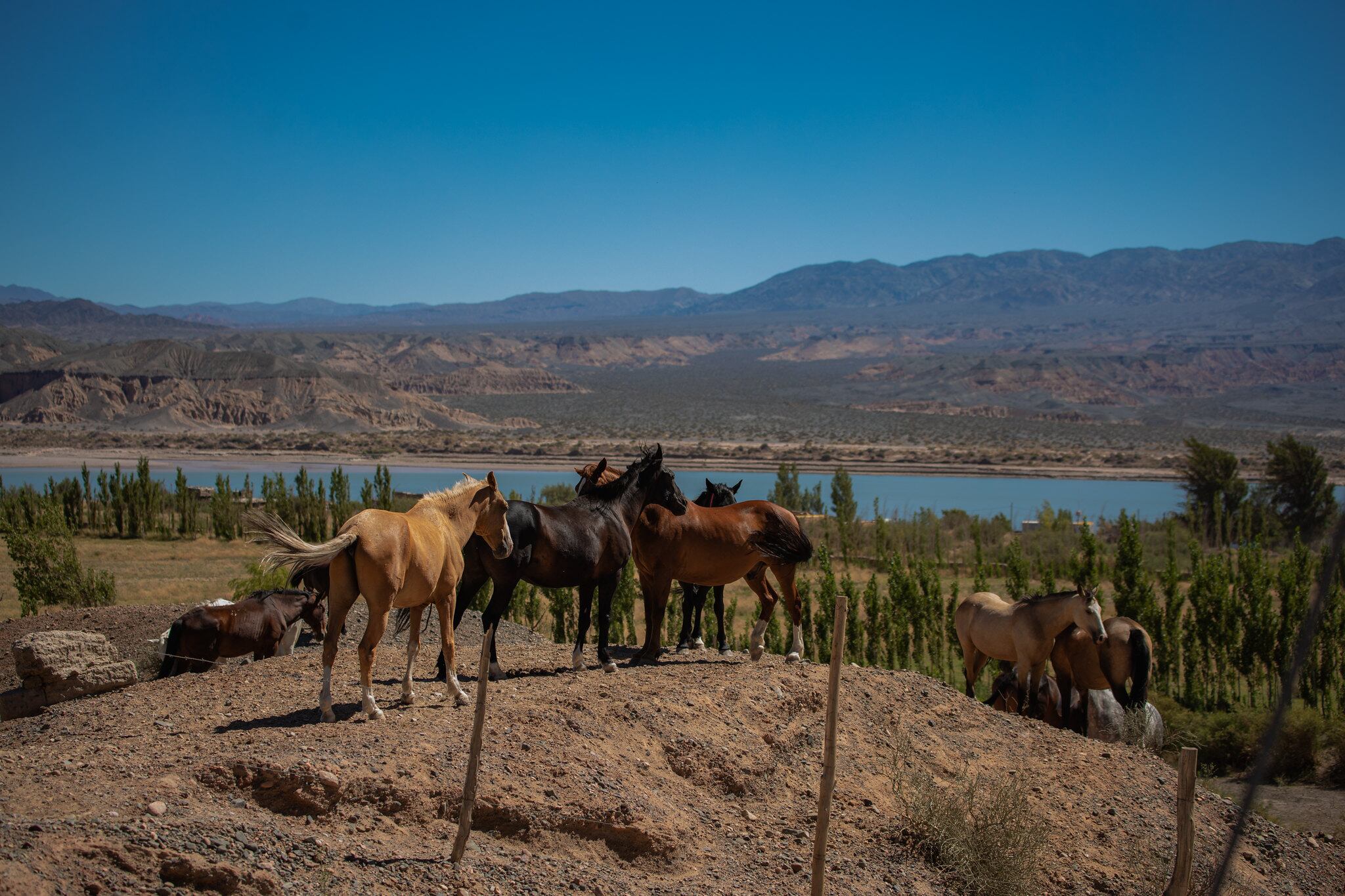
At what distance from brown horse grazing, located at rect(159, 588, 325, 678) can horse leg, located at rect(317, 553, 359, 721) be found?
3.04 metres

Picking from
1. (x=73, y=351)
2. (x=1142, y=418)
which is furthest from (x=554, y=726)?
(x=73, y=351)

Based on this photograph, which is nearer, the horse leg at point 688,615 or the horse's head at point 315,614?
the horse leg at point 688,615

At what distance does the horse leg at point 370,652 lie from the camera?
727cm

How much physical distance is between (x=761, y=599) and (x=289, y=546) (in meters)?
5.07

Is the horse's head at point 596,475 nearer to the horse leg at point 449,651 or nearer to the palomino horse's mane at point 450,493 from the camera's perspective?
the palomino horse's mane at point 450,493

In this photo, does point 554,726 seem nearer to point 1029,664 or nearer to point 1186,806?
point 1186,806

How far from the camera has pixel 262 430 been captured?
3354 inches

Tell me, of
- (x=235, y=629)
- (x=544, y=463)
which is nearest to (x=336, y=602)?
(x=235, y=629)

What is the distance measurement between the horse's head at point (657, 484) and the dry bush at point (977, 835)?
10.7 ft

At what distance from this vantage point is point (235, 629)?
1094cm

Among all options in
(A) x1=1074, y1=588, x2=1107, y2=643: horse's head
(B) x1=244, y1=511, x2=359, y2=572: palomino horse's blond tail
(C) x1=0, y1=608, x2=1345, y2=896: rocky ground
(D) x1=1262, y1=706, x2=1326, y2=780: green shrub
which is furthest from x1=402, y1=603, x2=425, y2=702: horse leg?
(D) x1=1262, y1=706, x2=1326, y2=780: green shrub

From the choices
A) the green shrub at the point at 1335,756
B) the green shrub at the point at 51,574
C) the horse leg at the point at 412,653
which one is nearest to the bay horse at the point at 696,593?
the horse leg at the point at 412,653

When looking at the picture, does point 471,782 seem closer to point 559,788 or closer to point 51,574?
point 559,788

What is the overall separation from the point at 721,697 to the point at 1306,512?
36.4 m
